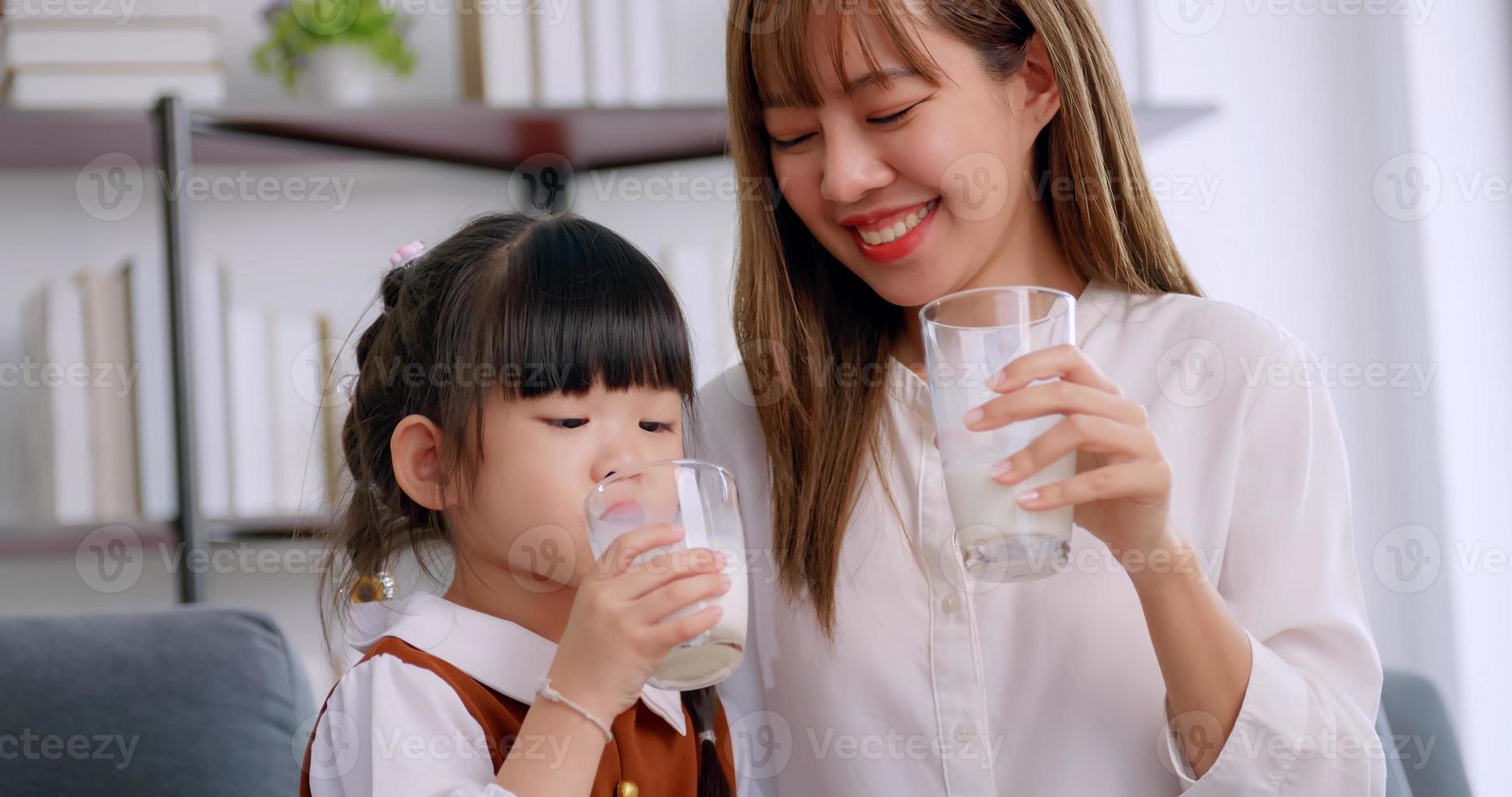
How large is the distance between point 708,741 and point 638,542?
0.46 metres

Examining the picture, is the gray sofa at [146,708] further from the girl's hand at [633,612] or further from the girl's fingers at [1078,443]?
the girl's fingers at [1078,443]

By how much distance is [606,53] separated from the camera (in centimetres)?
262

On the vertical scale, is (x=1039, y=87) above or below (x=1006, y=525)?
above

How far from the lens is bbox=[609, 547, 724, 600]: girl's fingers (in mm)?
1024

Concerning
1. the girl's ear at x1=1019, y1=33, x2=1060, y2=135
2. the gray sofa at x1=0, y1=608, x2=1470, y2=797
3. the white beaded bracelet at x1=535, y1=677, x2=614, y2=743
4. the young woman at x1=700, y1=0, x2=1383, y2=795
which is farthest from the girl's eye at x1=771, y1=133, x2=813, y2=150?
the gray sofa at x1=0, y1=608, x2=1470, y2=797

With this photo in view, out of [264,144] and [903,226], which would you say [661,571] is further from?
[264,144]

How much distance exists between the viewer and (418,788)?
1.09m

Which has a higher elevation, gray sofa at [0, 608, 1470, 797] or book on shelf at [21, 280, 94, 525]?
book on shelf at [21, 280, 94, 525]

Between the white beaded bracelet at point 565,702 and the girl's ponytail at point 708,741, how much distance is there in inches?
11.7

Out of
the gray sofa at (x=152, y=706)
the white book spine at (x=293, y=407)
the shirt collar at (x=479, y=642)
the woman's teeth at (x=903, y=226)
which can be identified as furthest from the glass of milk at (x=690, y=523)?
the white book spine at (x=293, y=407)

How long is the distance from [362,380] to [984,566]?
2.55ft

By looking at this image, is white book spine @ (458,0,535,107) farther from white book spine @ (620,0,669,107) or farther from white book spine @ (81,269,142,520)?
white book spine @ (81,269,142,520)

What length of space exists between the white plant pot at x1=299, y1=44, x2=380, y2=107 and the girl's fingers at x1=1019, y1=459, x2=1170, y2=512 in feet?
6.57

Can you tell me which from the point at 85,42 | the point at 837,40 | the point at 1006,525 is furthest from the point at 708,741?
the point at 85,42
